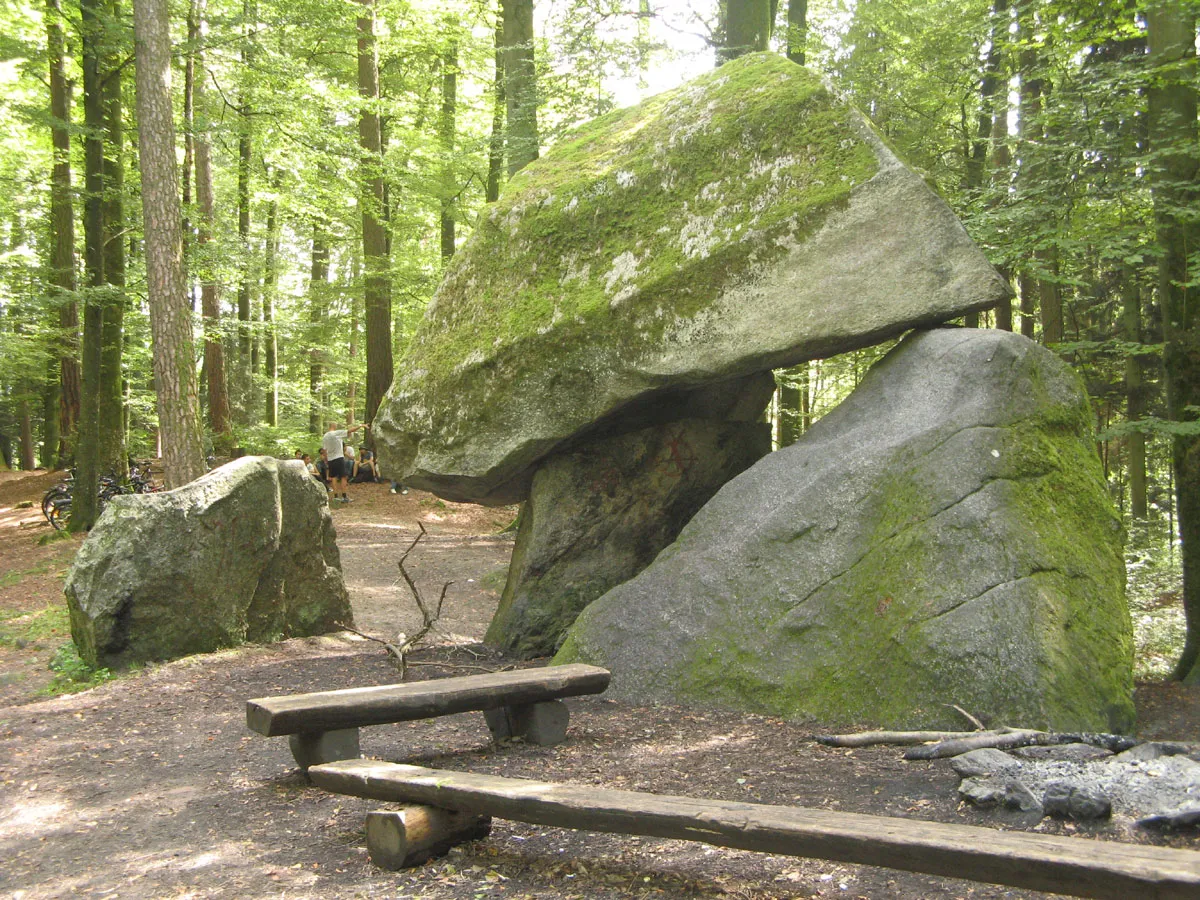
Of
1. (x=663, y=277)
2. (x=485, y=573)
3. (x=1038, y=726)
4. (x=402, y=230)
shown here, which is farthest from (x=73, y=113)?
(x=1038, y=726)

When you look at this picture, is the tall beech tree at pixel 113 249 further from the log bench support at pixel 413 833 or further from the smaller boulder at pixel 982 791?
the smaller boulder at pixel 982 791

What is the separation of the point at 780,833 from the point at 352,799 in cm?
230

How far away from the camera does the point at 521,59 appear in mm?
13305

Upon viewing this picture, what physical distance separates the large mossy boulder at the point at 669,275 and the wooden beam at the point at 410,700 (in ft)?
7.61

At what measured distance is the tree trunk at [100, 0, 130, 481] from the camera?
39.5 ft

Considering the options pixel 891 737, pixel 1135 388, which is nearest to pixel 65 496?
pixel 891 737

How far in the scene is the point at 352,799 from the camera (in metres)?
4.23

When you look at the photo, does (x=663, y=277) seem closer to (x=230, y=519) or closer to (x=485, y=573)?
(x=230, y=519)

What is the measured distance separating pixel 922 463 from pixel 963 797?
7.09 feet

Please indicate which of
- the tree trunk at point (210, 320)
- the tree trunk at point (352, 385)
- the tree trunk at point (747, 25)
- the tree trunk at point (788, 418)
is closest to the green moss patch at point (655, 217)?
the tree trunk at point (747, 25)

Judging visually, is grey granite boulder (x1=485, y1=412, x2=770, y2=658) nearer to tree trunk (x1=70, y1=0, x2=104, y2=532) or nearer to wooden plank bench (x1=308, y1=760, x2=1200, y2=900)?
wooden plank bench (x1=308, y1=760, x2=1200, y2=900)

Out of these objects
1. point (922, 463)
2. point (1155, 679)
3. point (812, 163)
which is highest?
point (812, 163)

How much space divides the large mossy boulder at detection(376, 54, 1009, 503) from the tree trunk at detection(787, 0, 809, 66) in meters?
5.69

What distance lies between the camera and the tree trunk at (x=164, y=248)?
392 inches
